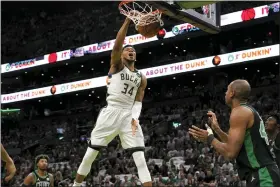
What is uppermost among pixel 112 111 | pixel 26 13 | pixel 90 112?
pixel 26 13

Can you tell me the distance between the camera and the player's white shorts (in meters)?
7.17

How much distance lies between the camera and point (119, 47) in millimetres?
6957

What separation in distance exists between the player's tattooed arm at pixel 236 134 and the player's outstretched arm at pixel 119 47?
2.53 m

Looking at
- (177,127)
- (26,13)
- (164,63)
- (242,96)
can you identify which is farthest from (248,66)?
(242,96)

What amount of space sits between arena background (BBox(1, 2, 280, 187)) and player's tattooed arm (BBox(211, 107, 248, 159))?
10.6 m

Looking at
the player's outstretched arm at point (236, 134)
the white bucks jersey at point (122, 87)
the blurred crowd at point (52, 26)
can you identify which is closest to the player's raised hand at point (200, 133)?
the player's outstretched arm at point (236, 134)

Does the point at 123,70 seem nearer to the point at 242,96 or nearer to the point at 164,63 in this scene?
the point at 242,96

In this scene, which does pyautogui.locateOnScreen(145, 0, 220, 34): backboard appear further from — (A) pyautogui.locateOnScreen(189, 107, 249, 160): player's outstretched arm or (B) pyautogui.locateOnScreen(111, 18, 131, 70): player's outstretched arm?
(A) pyautogui.locateOnScreen(189, 107, 249, 160): player's outstretched arm

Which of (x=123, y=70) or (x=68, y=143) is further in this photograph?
(x=68, y=143)

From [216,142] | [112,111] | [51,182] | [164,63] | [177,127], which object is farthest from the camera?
[164,63]

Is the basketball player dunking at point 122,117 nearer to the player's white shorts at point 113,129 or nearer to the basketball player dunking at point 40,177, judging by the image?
the player's white shorts at point 113,129

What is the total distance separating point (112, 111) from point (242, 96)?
271cm

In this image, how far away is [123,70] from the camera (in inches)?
289

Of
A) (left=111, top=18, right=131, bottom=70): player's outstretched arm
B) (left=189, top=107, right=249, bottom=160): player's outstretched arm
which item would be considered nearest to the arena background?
(left=111, top=18, right=131, bottom=70): player's outstretched arm
